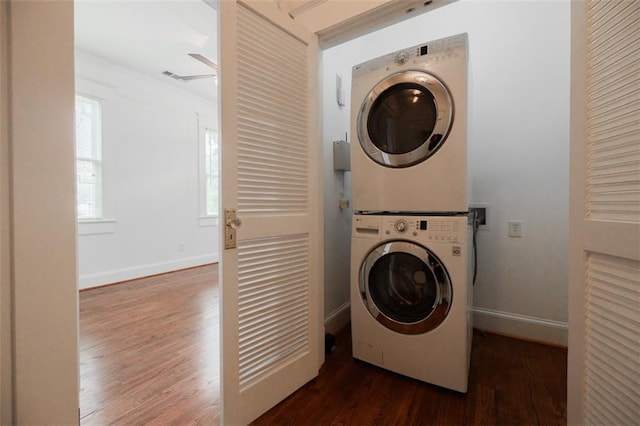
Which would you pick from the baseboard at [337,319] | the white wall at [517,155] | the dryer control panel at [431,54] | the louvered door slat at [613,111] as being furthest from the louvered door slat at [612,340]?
the baseboard at [337,319]

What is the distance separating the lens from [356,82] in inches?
60.9

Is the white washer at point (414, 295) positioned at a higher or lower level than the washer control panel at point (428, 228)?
lower

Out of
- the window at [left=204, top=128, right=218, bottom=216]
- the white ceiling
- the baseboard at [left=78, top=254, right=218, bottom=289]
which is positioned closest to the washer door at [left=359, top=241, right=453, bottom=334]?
the white ceiling

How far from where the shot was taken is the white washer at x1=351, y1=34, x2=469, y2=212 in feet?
4.21

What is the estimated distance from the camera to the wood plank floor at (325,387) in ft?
3.95

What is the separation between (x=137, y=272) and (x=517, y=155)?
14.5ft

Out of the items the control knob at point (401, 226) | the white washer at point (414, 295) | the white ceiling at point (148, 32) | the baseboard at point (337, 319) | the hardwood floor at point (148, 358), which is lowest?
the hardwood floor at point (148, 358)

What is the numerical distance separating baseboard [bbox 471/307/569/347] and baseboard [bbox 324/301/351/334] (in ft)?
3.03

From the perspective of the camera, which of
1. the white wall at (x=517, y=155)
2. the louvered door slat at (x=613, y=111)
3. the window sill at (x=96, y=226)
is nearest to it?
the louvered door slat at (x=613, y=111)

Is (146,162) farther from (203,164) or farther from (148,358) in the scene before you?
(148,358)

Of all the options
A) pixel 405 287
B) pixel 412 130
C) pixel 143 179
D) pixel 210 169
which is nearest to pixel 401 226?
pixel 405 287

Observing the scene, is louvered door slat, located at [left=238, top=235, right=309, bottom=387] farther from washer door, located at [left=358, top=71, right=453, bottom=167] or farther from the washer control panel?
washer door, located at [left=358, top=71, right=453, bottom=167]

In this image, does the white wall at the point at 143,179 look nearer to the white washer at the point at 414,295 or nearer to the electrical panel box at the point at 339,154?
the electrical panel box at the point at 339,154

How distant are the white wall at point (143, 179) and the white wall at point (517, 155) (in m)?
2.99
